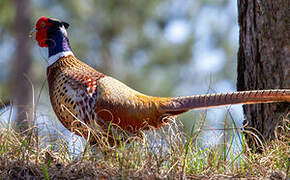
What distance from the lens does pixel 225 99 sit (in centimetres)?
314

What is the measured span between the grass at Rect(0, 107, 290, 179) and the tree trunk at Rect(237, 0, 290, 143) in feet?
1.52

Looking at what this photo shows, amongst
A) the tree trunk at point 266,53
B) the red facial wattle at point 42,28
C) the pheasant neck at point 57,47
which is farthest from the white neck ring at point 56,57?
the tree trunk at point 266,53

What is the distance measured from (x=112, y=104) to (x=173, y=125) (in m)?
Result: 0.53

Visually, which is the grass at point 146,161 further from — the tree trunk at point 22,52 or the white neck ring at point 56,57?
the tree trunk at point 22,52

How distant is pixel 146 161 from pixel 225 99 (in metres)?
0.91

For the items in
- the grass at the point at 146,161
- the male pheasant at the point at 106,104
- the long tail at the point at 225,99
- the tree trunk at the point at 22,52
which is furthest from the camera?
the tree trunk at the point at 22,52

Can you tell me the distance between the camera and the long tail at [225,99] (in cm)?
303

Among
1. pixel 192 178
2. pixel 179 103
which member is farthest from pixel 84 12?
pixel 192 178

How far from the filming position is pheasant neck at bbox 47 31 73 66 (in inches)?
149

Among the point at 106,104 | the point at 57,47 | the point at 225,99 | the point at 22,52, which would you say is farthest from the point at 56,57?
the point at 22,52

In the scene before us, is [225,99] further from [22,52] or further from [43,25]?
[22,52]

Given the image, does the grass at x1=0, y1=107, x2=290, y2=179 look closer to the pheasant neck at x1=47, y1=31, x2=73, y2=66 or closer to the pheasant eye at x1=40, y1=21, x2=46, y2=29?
the pheasant neck at x1=47, y1=31, x2=73, y2=66

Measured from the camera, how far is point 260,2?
3.45 metres

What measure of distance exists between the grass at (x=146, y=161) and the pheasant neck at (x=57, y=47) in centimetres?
103
